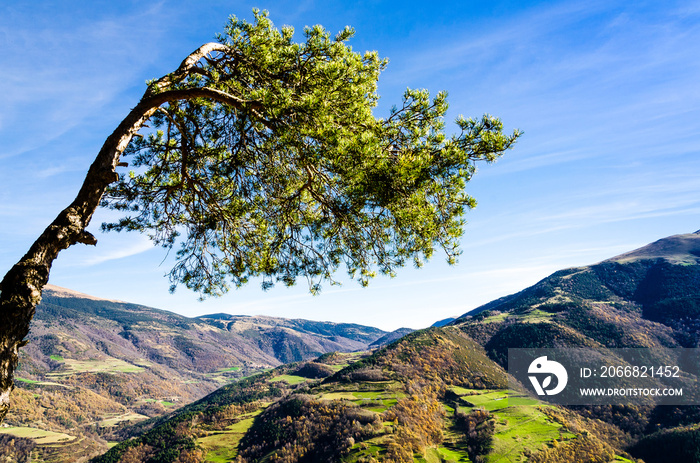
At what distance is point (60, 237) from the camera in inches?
240

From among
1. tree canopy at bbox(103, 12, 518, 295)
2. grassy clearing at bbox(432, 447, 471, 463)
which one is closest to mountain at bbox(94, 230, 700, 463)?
grassy clearing at bbox(432, 447, 471, 463)

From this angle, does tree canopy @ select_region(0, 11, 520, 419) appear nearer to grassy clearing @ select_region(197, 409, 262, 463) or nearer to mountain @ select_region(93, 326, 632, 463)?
mountain @ select_region(93, 326, 632, 463)

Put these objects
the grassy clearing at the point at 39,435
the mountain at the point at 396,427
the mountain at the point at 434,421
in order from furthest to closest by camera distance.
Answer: the grassy clearing at the point at 39,435 < the mountain at the point at 434,421 < the mountain at the point at 396,427

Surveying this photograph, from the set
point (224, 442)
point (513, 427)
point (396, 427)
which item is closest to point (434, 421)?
point (396, 427)

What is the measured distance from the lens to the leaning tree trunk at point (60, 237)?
5.30 m

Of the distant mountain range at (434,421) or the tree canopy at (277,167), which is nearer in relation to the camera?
the tree canopy at (277,167)

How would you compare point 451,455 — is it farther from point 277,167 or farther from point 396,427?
point 277,167

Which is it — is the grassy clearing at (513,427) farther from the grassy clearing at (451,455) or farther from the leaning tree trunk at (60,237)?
the leaning tree trunk at (60,237)

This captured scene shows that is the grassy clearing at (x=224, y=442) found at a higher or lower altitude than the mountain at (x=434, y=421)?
lower

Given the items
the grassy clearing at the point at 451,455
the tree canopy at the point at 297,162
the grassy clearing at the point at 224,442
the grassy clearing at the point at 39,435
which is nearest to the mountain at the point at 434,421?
the grassy clearing at the point at 451,455

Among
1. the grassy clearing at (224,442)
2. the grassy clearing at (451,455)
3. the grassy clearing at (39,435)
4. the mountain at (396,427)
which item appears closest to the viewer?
the grassy clearing at (451,455)

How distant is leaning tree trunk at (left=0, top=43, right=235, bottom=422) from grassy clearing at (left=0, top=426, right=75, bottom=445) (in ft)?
658

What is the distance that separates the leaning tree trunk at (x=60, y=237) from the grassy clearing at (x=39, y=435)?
200634mm

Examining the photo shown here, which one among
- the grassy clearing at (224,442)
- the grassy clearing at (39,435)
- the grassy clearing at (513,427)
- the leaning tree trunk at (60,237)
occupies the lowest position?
the grassy clearing at (39,435)
